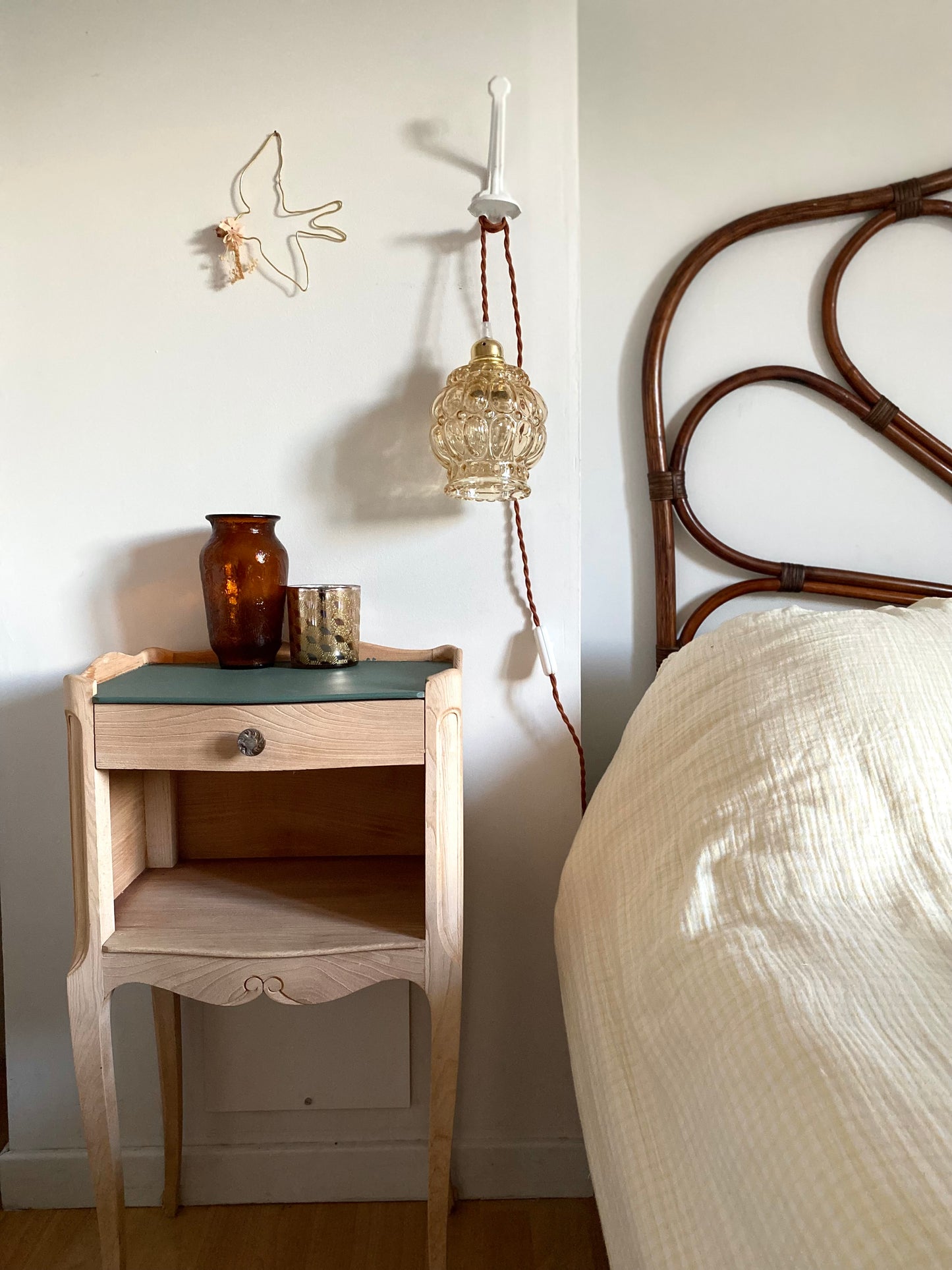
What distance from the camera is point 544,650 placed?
1280mm

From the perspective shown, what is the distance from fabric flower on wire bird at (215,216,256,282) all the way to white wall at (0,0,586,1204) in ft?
0.07

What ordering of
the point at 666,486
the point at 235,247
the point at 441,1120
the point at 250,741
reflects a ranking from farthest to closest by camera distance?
the point at 666,486 → the point at 235,247 → the point at 441,1120 → the point at 250,741

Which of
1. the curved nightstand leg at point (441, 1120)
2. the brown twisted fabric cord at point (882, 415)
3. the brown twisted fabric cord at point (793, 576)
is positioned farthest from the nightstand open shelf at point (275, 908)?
the brown twisted fabric cord at point (882, 415)

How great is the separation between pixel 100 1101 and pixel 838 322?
1.62m

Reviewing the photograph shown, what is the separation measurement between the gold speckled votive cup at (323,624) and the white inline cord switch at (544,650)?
11.1 inches

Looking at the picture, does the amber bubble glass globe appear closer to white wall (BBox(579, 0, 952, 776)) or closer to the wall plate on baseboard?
white wall (BBox(579, 0, 952, 776))

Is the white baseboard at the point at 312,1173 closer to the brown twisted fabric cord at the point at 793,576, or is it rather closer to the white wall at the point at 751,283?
the white wall at the point at 751,283

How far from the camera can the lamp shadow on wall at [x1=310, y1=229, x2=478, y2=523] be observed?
1271 millimetres

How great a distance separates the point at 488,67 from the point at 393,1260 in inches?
67.6

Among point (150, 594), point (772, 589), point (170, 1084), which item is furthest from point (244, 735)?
point (772, 589)

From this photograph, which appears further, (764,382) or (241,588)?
(764,382)

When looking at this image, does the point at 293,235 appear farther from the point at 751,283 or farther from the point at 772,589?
the point at 772,589

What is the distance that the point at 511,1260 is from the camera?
1.22 meters

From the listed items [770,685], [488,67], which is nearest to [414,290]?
[488,67]
